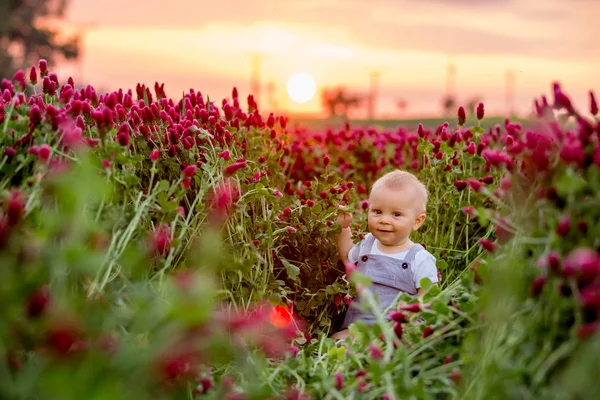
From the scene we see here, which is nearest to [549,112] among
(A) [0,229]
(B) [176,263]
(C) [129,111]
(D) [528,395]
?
(D) [528,395]

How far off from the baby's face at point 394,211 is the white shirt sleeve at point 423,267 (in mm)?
159

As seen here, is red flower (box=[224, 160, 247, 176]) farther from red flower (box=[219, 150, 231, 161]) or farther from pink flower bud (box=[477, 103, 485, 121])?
pink flower bud (box=[477, 103, 485, 121])

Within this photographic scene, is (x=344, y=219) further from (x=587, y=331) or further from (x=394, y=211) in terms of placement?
(x=587, y=331)

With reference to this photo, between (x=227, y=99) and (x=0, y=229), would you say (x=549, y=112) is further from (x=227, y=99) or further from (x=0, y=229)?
(x=227, y=99)

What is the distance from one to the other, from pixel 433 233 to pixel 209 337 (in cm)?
263

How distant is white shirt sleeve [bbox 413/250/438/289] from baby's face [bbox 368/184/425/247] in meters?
0.16

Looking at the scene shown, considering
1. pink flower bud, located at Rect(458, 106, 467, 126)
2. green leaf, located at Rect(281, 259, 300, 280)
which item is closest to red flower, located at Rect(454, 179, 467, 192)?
pink flower bud, located at Rect(458, 106, 467, 126)

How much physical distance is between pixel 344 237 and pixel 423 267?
549 mm

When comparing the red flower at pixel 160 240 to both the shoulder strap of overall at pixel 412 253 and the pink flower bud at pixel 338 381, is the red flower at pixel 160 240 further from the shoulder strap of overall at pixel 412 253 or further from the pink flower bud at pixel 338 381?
the shoulder strap of overall at pixel 412 253

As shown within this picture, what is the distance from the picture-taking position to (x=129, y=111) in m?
3.46

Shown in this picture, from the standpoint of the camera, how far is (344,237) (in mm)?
3924

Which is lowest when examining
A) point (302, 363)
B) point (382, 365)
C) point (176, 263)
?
point (302, 363)

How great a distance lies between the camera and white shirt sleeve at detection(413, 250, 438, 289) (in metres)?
3.55

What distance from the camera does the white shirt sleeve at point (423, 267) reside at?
140 inches
